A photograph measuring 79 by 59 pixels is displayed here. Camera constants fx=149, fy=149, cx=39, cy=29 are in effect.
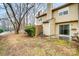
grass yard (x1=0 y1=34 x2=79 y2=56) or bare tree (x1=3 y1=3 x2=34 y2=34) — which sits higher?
bare tree (x1=3 y1=3 x2=34 y2=34)

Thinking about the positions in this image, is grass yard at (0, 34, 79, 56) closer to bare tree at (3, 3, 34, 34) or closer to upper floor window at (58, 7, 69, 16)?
bare tree at (3, 3, 34, 34)

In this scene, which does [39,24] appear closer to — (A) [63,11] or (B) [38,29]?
(B) [38,29]

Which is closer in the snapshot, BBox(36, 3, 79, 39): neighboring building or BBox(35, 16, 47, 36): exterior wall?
BBox(36, 3, 79, 39): neighboring building

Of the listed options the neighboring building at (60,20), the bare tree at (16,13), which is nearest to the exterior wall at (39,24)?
the neighboring building at (60,20)

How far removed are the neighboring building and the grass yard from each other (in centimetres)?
11

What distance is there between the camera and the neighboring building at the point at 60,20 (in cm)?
201

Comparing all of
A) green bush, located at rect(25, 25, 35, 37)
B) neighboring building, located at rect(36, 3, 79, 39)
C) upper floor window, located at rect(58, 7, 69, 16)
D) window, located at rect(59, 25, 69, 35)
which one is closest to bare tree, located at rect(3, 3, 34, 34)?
green bush, located at rect(25, 25, 35, 37)

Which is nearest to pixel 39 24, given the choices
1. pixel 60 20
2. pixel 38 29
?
pixel 38 29

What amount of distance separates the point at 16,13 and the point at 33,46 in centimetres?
52

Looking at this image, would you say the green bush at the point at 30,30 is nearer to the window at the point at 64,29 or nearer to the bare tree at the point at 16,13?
the bare tree at the point at 16,13

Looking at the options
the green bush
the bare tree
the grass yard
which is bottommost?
the grass yard

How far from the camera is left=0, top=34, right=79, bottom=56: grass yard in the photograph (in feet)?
6.75

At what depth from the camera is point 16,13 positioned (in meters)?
2.09

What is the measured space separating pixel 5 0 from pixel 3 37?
517 millimetres
